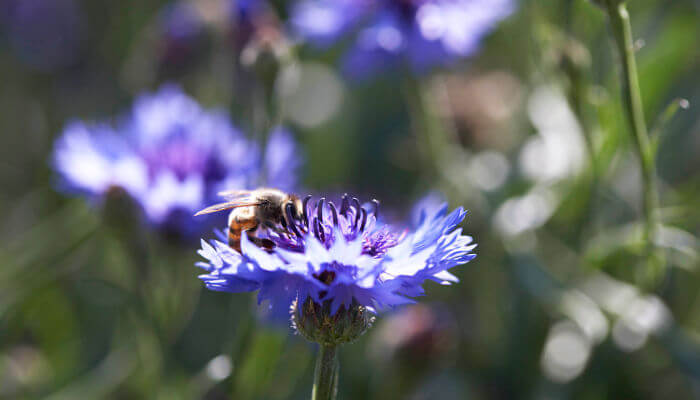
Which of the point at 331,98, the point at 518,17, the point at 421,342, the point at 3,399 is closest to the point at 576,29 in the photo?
the point at 518,17

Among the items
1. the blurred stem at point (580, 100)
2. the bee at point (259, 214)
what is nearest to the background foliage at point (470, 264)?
the blurred stem at point (580, 100)

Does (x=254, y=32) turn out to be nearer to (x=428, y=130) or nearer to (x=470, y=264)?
(x=428, y=130)

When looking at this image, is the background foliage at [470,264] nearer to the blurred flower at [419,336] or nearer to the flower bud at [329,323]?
the blurred flower at [419,336]

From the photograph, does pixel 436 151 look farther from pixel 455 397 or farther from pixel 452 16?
pixel 455 397

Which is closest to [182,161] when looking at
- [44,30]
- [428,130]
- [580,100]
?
[428,130]

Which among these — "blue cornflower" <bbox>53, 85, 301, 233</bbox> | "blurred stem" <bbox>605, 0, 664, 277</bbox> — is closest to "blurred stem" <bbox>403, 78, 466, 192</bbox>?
"blue cornflower" <bbox>53, 85, 301, 233</bbox>

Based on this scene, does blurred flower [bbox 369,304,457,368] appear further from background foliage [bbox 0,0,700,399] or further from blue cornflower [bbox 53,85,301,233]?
blue cornflower [bbox 53,85,301,233]
